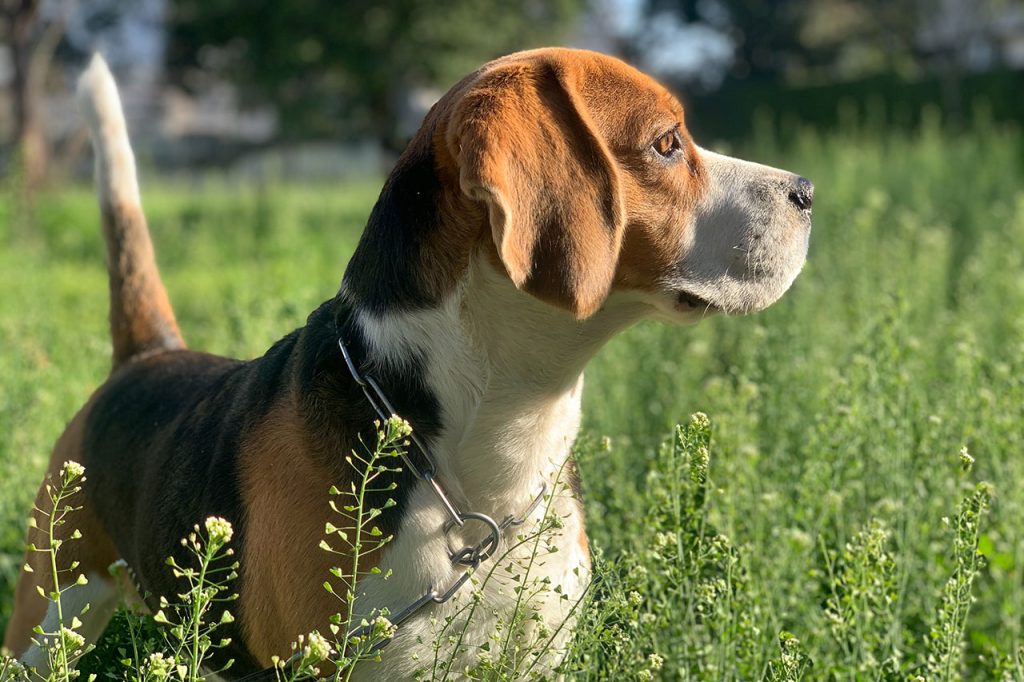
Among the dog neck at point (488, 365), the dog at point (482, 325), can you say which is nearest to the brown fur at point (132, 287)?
the dog at point (482, 325)

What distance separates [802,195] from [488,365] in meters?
0.92

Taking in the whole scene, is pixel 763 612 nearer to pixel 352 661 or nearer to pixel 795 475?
pixel 795 475

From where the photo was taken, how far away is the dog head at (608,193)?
224 cm

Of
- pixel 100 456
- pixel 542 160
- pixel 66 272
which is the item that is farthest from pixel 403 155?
pixel 66 272

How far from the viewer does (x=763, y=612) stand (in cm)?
302

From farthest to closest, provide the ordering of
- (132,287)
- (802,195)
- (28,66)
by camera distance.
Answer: (28,66) → (132,287) → (802,195)

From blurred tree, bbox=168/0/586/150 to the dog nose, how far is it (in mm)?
17074

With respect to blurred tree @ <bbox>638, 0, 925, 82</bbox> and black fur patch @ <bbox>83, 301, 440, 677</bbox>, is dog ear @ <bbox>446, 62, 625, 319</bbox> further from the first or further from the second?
blurred tree @ <bbox>638, 0, 925, 82</bbox>

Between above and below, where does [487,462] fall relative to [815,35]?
above

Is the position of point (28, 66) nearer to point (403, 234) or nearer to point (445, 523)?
point (403, 234)

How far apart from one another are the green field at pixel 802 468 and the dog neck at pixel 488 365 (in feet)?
0.96

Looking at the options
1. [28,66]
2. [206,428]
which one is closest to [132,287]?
[206,428]

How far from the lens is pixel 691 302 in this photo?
2.66m

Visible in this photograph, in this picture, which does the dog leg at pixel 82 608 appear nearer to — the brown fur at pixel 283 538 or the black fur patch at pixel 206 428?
the black fur patch at pixel 206 428
